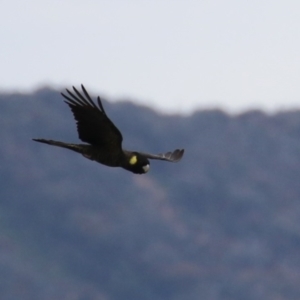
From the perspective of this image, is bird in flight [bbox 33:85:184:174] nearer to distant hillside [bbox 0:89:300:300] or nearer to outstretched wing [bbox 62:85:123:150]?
outstretched wing [bbox 62:85:123:150]

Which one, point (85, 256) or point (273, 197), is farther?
point (273, 197)

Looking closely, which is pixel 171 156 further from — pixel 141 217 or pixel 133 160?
pixel 141 217

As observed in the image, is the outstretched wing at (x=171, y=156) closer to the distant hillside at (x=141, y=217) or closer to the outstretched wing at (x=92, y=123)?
the outstretched wing at (x=92, y=123)

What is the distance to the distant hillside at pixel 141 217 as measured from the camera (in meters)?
125

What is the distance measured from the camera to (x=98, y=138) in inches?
561

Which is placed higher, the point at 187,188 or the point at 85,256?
the point at 187,188

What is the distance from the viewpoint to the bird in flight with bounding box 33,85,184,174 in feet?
45.9

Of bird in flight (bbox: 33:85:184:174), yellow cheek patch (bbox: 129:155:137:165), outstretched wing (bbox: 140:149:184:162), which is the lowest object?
bird in flight (bbox: 33:85:184:174)

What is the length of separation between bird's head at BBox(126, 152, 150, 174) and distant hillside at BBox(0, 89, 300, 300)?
102 m

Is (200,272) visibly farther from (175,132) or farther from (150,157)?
(150,157)

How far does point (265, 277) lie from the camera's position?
127000mm

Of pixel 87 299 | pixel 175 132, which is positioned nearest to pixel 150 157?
pixel 87 299

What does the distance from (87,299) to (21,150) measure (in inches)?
937

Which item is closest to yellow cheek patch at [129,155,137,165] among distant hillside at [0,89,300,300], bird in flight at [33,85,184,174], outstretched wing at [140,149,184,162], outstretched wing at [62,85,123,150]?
bird in flight at [33,85,184,174]
